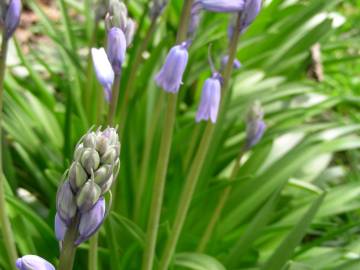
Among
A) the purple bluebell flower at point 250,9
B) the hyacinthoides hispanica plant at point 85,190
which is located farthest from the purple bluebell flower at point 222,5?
the hyacinthoides hispanica plant at point 85,190

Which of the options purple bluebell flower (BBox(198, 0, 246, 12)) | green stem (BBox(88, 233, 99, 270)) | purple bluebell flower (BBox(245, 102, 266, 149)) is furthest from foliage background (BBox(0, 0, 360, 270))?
purple bluebell flower (BBox(198, 0, 246, 12))

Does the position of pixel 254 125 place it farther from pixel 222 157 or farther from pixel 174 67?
pixel 222 157

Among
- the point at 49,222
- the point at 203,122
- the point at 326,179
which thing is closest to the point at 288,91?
the point at 326,179

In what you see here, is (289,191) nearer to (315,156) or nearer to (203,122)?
(315,156)

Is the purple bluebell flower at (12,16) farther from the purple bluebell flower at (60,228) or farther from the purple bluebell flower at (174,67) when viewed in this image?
the purple bluebell flower at (60,228)

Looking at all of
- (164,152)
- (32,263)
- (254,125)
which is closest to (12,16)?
(164,152)

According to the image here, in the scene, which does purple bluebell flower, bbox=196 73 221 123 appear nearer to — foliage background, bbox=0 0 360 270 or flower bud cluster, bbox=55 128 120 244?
foliage background, bbox=0 0 360 270
